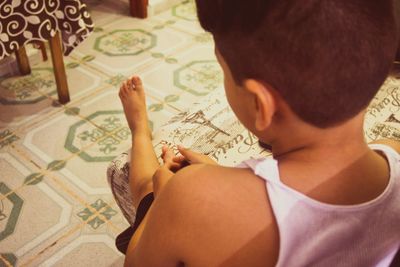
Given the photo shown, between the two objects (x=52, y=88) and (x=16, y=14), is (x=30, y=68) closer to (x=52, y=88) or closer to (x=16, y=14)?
(x=52, y=88)

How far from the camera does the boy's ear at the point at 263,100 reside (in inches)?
19.2

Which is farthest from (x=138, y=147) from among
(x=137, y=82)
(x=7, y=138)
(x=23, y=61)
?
(x=23, y=61)

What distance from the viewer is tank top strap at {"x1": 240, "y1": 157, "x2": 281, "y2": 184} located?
50 centimetres

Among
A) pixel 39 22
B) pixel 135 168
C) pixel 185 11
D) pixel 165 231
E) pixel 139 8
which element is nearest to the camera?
pixel 165 231

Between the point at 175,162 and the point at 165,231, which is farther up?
the point at 165,231

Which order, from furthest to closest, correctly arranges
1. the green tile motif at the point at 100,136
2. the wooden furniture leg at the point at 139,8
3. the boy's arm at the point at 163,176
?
the wooden furniture leg at the point at 139,8 → the green tile motif at the point at 100,136 → the boy's arm at the point at 163,176

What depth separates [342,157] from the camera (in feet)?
1.70

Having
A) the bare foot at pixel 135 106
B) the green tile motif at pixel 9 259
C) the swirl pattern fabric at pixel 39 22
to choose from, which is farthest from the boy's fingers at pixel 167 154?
the swirl pattern fabric at pixel 39 22

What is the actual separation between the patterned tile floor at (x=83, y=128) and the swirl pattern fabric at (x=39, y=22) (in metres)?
→ 0.33

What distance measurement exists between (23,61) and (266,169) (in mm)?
1821

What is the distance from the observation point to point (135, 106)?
1188 millimetres

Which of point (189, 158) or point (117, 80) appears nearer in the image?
point (189, 158)

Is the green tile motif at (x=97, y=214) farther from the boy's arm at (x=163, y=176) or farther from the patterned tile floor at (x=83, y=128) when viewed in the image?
the boy's arm at (x=163, y=176)

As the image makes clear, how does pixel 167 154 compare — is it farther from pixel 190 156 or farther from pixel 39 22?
pixel 39 22
